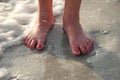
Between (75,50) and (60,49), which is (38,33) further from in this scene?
(75,50)

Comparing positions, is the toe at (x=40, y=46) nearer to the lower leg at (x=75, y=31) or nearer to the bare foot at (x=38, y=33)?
the bare foot at (x=38, y=33)

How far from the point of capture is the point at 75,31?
7.56 feet

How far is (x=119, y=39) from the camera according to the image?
7.69ft

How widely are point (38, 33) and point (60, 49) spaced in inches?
7.9

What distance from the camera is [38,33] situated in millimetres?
2352

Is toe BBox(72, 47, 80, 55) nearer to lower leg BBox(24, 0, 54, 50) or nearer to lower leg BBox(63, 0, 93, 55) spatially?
lower leg BBox(63, 0, 93, 55)

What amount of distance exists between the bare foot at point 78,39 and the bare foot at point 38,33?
15 cm

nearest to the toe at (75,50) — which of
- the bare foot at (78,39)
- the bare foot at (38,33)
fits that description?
the bare foot at (78,39)

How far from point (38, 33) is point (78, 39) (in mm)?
286

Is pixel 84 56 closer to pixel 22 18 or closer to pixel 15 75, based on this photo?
pixel 15 75

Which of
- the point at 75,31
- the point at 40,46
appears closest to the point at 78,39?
the point at 75,31

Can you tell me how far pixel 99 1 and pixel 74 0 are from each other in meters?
0.60

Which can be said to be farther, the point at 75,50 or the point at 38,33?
the point at 38,33

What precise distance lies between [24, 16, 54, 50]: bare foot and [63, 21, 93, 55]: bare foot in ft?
0.49
